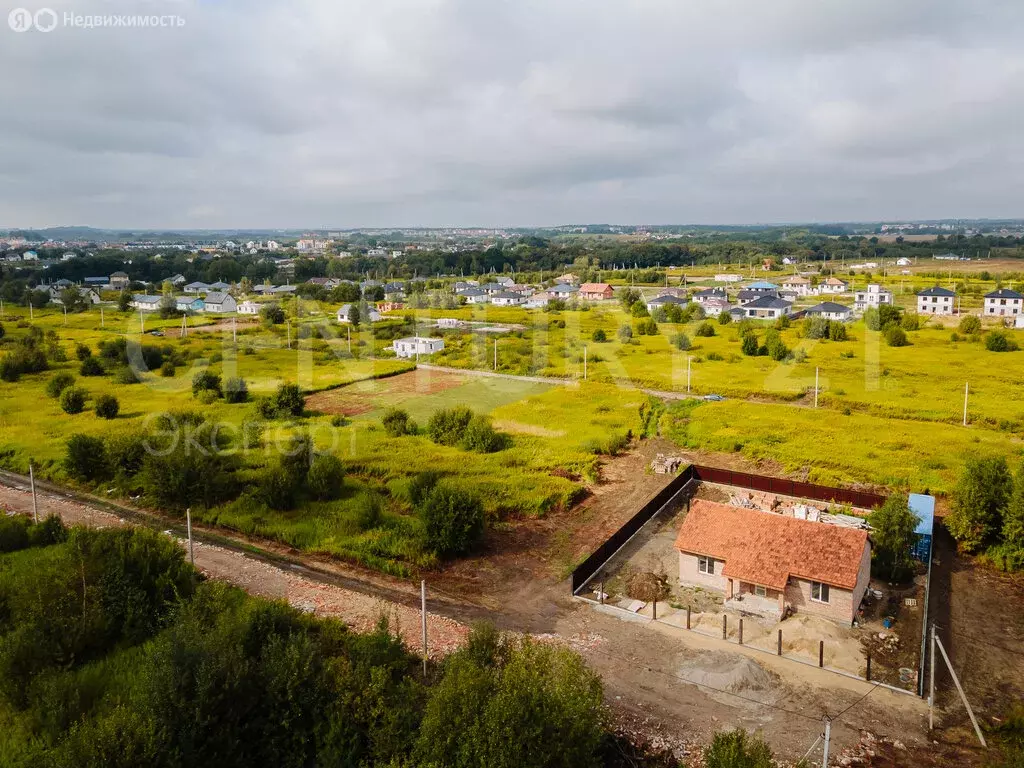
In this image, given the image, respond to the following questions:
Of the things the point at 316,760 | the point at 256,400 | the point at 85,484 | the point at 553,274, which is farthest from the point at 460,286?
the point at 316,760

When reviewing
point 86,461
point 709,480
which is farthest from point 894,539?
point 86,461

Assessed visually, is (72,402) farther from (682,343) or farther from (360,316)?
(682,343)

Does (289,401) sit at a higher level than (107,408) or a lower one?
higher

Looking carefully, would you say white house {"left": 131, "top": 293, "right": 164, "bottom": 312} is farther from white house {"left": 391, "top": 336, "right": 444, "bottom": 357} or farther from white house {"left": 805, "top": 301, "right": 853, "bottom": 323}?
white house {"left": 805, "top": 301, "right": 853, "bottom": 323}

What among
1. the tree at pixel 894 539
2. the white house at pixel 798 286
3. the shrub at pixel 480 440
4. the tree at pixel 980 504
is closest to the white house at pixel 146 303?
the shrub at pixel 480 440

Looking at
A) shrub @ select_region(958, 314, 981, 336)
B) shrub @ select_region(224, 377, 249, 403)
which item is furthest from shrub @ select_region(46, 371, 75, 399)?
shrub @ select_region(958, 314, 981, 336)

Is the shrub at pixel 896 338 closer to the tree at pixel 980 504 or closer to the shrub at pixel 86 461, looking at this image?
the tree at pixel 980 504
